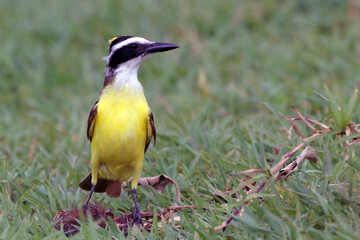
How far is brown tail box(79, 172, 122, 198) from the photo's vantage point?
421cm

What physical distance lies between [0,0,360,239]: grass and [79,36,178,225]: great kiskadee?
0.61ft

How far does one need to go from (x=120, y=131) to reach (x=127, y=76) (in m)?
0.48

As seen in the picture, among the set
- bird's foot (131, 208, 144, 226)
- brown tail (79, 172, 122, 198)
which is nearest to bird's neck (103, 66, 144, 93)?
brown tail (79, 172, 122, 198)

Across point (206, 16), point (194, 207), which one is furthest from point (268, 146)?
point (206, 16)

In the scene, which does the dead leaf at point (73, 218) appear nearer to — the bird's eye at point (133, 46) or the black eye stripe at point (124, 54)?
the black eye stripe at point (124, 54)

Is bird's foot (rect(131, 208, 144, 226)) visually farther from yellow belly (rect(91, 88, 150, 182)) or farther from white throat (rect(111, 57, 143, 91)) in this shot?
white throat (rect(111, 57, 143, 91))

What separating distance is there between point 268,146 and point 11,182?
6.74ft

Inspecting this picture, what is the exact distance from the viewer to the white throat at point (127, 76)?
4047 mm

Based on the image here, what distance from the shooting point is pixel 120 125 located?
3.83 m

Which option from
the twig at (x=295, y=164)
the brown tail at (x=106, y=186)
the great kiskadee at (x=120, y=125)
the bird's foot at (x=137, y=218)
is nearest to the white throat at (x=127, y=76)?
the great kiskadee at (x=120, y=125)

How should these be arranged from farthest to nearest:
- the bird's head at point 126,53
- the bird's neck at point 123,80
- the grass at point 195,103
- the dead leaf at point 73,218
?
the bird's head at point 126,53
the bird's neck at point 123,80
the dead leaf at point 73,218
the grass at point 195,103

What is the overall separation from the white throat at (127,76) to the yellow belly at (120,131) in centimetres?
5

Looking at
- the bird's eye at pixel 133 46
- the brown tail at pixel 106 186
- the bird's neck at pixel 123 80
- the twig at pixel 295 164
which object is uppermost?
the bird's eye at pixel 133 46

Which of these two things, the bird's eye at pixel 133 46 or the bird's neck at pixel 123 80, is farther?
the bird's eye at pixel 133 46
